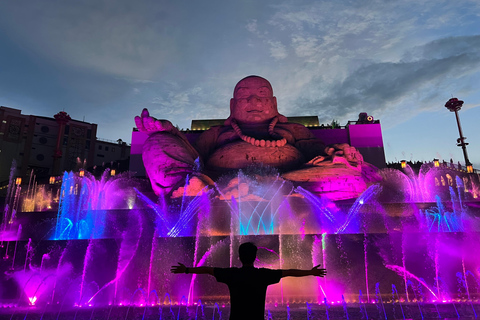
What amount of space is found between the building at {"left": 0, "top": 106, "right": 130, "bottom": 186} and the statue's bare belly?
20811 mm

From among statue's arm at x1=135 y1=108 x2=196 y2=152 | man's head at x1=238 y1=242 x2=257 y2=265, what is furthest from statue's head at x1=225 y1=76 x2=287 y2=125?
man's head at x1=238 y1=242 x2=257 y2=265

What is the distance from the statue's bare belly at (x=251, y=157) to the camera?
782cm

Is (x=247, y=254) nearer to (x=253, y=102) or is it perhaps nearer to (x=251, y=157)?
(x=251, y=157)

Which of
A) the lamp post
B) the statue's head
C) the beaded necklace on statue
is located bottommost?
the beaded necklace on statue

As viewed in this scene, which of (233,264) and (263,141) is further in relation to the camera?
(263,141)

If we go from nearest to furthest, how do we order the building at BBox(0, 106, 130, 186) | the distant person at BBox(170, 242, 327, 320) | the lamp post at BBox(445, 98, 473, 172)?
the distant person at BBox(170, 242, 327, 320) → the lamp post at BBox(445, 98, 473, 172) → the building at BBox(0, 106, 130, 186)

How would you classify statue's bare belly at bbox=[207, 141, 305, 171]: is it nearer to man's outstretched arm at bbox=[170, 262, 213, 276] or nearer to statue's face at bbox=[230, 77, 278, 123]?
statue's face at bbox=[230, 77, 278, 123]

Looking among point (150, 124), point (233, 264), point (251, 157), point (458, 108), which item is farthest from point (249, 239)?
point (458, 108)

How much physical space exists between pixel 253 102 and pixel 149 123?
281cm

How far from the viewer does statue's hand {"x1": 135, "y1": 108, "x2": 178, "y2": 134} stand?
7316 mm

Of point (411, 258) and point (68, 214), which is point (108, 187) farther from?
point (411, 258)

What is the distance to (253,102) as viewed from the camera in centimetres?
883

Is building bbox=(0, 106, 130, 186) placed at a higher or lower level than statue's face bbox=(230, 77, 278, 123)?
higher

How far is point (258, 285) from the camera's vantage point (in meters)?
1.77
